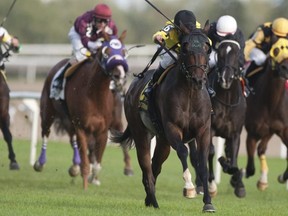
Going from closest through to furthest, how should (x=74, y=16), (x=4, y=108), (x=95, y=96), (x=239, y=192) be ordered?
(x=239, y=192) → (x=95, y=96) → (x=4, y=108) → (x=74, y=16)

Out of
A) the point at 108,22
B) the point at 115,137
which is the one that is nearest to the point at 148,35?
the point at 108,22

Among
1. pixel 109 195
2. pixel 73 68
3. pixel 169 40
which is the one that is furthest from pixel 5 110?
pixel 169 40

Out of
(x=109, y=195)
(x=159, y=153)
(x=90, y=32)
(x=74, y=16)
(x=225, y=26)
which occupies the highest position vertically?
(x=225, y=26)

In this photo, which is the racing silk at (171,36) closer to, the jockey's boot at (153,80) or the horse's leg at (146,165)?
the jockey's boot at (153,80)

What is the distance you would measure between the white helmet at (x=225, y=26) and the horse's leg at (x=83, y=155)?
2.42 meters

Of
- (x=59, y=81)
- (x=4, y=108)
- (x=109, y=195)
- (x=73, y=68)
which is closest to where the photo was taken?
(x=109, y=195)

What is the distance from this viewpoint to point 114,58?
512 inches

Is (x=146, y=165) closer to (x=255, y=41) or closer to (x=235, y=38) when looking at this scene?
(x=235, y=38)

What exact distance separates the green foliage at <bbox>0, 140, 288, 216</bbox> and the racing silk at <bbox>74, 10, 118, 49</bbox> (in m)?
2.12

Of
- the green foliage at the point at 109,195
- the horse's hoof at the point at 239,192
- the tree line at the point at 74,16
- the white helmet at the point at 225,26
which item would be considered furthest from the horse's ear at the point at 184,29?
the tree line at the point at 74,16

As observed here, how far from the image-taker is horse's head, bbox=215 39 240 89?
39.2 feet

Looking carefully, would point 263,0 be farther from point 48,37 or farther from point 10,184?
point 10,184

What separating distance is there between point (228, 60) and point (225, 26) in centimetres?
45

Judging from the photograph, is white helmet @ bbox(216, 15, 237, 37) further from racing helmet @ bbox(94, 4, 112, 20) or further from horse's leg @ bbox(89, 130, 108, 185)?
racing helmet @ bbox(94, 4, 112, 20)
